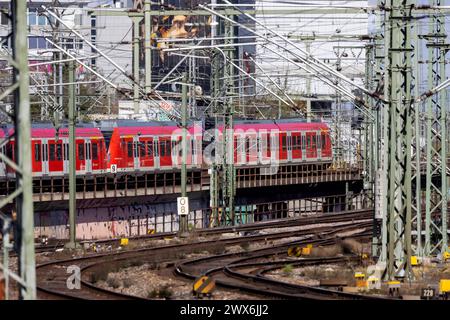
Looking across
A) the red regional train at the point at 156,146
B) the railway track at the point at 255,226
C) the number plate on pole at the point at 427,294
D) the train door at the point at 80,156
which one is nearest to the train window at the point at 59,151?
the red regional train at the point at 156,146

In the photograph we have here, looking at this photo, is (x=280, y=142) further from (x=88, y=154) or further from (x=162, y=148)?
(x=88, y=154)

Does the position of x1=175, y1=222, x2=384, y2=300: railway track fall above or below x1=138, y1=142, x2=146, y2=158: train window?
below

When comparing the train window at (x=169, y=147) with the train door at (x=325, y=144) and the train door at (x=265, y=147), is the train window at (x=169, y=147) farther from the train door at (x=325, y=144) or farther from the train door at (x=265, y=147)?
the train door at (x=325, y=144)

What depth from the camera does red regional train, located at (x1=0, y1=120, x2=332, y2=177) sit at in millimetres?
46031

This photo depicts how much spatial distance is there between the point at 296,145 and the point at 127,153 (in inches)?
446

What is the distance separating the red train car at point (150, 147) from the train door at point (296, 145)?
6.80 m

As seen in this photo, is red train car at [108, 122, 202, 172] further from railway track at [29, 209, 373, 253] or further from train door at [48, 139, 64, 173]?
railway track at [29, 209, 373, 253]

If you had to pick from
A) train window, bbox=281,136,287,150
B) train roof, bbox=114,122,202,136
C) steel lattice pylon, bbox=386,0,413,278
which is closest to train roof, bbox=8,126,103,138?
train roof, bbox=114,122,202,136

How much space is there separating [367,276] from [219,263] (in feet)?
18.3

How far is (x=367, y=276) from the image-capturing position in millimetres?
22516

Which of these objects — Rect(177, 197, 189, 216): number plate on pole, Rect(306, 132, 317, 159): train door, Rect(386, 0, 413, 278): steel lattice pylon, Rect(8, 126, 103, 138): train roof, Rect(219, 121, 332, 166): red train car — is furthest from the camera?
Rect(306, 132, 317, 159): train door

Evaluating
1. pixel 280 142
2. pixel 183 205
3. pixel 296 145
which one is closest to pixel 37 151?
pixel 183 205
